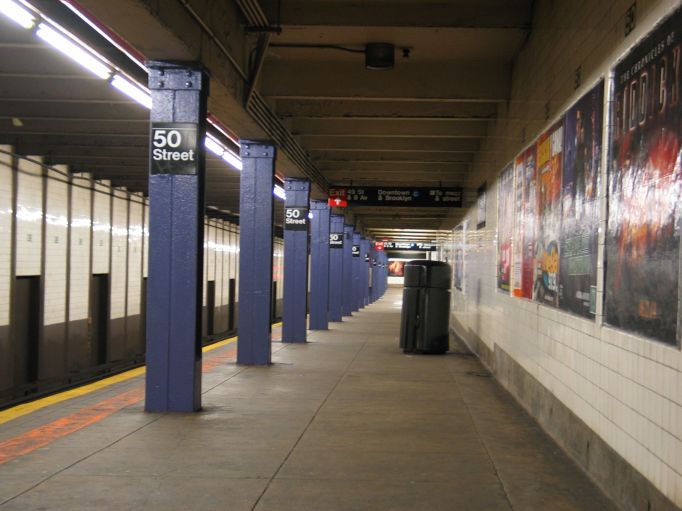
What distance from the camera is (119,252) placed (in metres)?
19.2

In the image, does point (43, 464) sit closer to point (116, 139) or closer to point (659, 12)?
point (659, 12)

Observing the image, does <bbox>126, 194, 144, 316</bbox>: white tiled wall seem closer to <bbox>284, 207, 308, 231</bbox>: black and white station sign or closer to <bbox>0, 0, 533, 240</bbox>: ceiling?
<bbox>0, 0, 533, 240</bbox>: ceiling

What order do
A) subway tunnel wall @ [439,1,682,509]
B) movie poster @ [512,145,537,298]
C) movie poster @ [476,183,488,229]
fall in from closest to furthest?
1. subway tunnel wall @ [439,1,682,509]
2. movie poster @ [512,145,537,298]
3. movie poster @ [476,183,488,229]

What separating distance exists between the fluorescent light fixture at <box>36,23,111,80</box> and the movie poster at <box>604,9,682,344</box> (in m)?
4.57

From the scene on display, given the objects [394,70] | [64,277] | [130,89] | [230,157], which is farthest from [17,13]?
[64,277]

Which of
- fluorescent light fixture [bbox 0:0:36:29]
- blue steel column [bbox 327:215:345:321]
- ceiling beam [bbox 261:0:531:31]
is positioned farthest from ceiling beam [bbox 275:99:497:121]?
blue steel column [bbox 327:215:345:321]

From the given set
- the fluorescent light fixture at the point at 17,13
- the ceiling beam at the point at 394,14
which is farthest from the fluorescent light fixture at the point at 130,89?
the fluorescent light fixture at the point at 17,13

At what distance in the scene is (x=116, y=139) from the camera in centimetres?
1310

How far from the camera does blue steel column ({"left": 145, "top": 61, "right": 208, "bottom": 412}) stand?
26.1ft

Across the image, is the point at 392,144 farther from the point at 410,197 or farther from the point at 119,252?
the point at 119,252

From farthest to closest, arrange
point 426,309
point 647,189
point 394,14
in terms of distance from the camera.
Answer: point 426,309 < point 394,14 < point 647,189

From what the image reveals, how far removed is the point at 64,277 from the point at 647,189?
1356 cm

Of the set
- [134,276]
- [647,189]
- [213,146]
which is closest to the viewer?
[647,189]

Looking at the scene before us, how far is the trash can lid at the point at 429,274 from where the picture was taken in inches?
592
